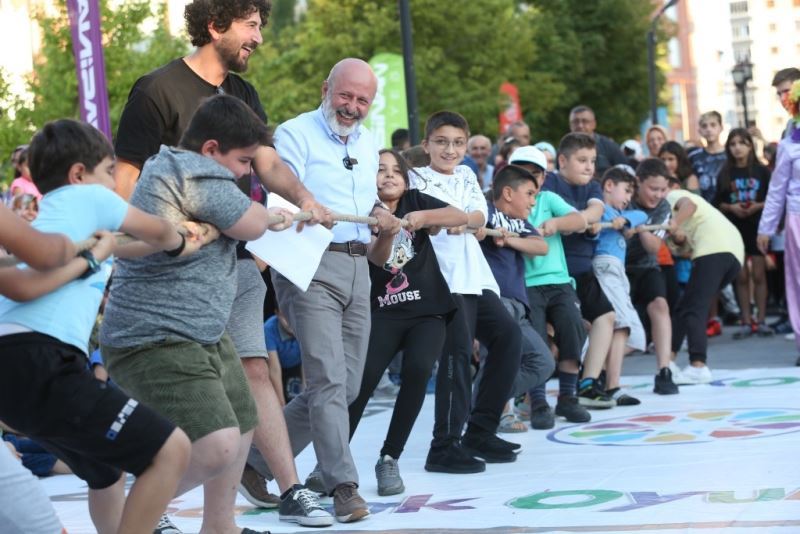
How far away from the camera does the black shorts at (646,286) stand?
1073cm

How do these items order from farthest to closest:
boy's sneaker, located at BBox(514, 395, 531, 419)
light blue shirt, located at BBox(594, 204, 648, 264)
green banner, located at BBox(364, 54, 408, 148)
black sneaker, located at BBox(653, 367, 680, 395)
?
green banner, located at BBox(364, 54, 408, 148)
black sneaker, located at BBox(653, 367, 680, 395)
light blue shirt, located at BBox(594, 204, 648, 264)
boy's sneaker, located at BBox(514, 395, 531, 419)

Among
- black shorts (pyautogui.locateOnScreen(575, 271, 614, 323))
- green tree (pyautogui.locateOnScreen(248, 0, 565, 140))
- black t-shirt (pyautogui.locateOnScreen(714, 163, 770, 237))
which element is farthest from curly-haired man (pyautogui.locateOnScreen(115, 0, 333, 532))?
green tree (pyautogui.locateOnScreen(248, 0, 565, 140))

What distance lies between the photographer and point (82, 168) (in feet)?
14.7

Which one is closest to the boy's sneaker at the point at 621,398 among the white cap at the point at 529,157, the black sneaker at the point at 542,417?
the black sneaker at the point at 542,417

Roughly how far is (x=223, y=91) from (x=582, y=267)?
14.2 ft

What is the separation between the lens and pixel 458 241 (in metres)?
7.78

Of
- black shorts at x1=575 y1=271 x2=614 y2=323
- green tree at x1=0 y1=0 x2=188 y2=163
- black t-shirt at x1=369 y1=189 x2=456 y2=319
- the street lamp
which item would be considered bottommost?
black shorts at x1=575 y1=271 x2=614 y2=323

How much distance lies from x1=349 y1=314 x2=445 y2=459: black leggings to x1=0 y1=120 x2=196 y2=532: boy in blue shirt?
252 centimetres

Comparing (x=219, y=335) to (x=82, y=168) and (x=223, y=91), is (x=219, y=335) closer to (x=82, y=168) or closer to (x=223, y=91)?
(x=82, y=168)

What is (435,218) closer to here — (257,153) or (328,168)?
(328,168)

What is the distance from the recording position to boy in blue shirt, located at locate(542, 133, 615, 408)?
385 inches

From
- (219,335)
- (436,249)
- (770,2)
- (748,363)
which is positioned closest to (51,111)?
(748,363)

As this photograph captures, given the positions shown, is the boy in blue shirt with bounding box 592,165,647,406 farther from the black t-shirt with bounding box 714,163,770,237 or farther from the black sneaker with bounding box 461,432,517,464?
the black t-shirt with bounding box 714,163,770,237

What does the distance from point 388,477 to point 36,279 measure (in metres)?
2.96
